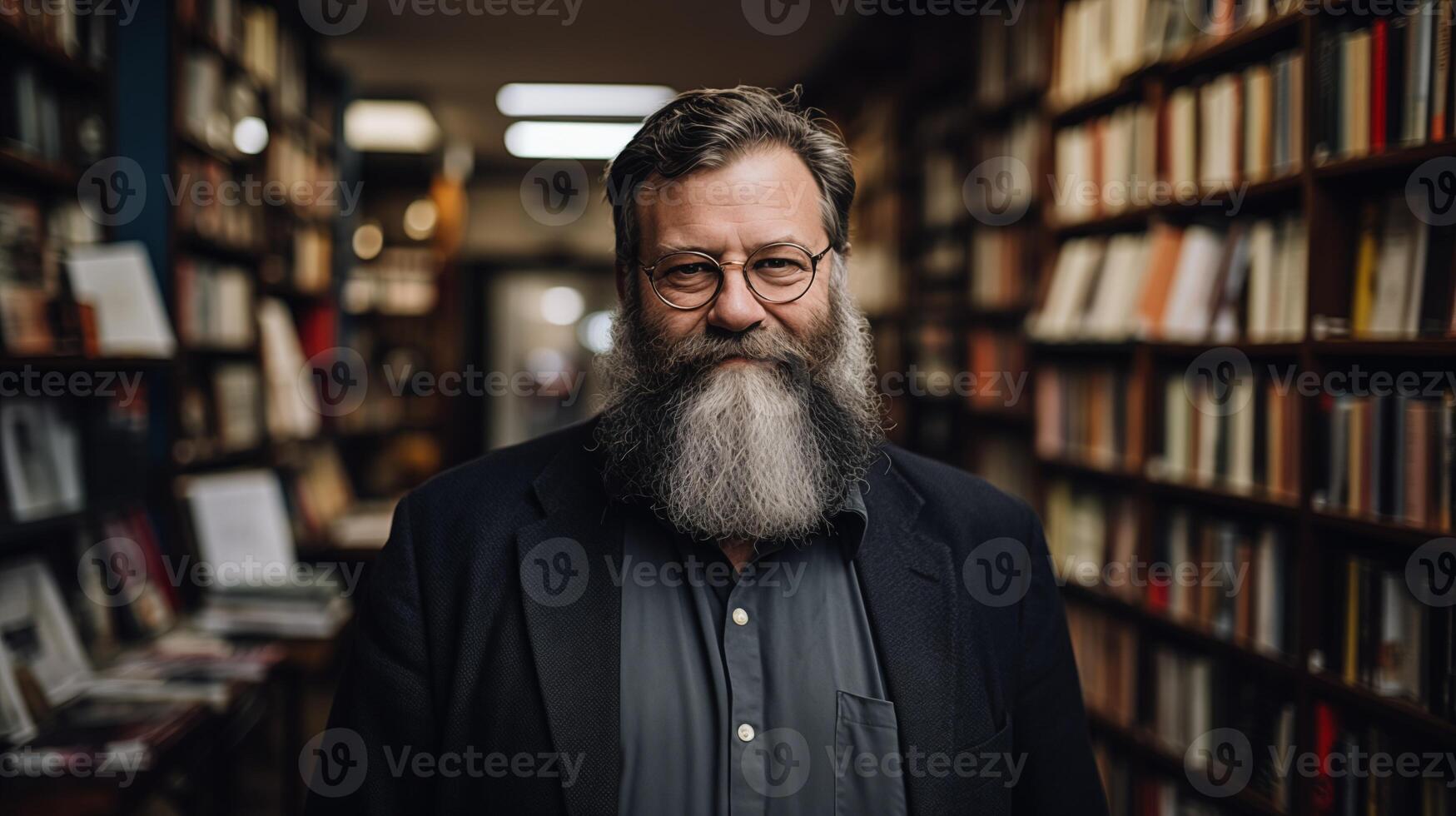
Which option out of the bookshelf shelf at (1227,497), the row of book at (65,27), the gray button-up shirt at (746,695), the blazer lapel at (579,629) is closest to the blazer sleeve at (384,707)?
the blazer lapel at (579,629)

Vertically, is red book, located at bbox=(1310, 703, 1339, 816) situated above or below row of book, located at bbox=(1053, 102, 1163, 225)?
below

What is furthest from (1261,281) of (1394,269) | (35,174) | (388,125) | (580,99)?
(388,125)

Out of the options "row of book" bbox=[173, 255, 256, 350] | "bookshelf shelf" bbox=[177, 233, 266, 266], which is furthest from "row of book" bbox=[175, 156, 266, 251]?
"row of book" bbox=[173, 255, 256, 350]

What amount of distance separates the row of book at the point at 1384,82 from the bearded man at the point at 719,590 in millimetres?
1078

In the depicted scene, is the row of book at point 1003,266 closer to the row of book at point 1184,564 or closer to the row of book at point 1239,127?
the row of book at point 1184,564

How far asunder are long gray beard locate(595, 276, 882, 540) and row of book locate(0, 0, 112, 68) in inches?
68.9

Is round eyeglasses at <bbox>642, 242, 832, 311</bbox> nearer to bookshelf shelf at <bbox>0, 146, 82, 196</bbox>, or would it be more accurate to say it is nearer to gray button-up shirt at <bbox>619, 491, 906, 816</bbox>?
gray button-up shirt at <bbox>619, 491, 906, 816</bbox>

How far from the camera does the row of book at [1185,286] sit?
212 centimetres

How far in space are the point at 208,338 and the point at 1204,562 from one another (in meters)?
3.41

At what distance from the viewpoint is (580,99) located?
6359 mm

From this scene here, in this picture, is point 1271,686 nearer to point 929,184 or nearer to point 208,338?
point 929,184

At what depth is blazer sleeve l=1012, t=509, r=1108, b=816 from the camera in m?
1.33

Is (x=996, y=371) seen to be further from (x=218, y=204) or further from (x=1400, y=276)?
(x=218, y=204)

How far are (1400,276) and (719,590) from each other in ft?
4.87
